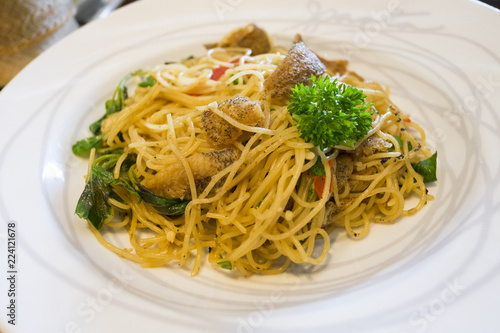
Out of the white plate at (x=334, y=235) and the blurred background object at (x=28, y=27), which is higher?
the white plate at (x=334, y=235)

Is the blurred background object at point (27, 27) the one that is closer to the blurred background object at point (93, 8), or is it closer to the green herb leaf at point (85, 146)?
the blurred background object at point (93, 8)

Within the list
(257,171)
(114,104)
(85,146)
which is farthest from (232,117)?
(114,104)

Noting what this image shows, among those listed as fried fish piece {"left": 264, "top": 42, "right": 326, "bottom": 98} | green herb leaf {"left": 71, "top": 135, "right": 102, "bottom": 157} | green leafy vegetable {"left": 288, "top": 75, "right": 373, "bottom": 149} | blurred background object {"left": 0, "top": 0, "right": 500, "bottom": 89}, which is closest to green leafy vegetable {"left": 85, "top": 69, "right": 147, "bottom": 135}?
green herb leaf {"left": 71, "top": 135, "right": 102, "bottom": 157}

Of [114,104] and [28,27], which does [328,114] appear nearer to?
[114,104]

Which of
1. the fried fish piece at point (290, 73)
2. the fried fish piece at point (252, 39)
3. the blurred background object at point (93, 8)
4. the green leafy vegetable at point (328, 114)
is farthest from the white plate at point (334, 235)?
the blurred background object at point (93, 8)

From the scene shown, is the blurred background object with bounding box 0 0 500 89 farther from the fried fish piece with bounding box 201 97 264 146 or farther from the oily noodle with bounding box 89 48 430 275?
the fried fish piece with bounding box 201 97 264 146

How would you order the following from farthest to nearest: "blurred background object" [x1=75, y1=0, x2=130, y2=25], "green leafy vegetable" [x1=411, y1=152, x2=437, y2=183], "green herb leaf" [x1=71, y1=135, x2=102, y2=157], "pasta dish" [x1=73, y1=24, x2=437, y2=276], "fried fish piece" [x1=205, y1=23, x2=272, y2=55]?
"blurred background object" [x1=75, y1=0, x2=130, y2=25] < "fried fish piece" [x1=205, y1=23, x2=272, y2=55] < "green herb leaf" [x1=71, y1=135, x2=102, y2=157] < "green leafy vegetable" [x1=411, y1=152, x2=437, y2=183] < "pasta dish" [x1=73, y1=24, x2=437, y2=276]
